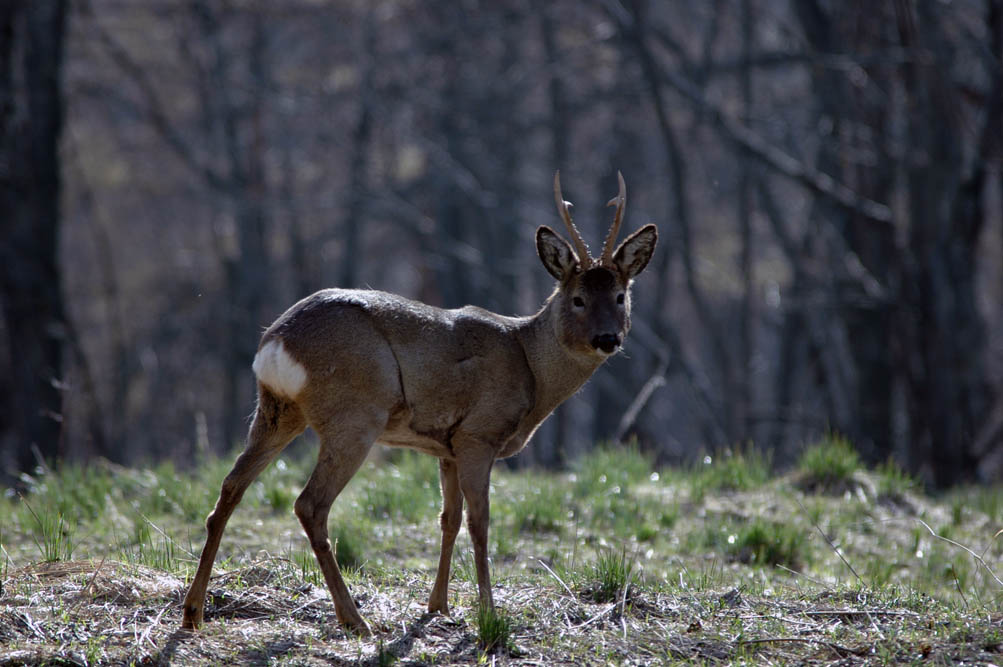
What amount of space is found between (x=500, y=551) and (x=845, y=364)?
11.3 m

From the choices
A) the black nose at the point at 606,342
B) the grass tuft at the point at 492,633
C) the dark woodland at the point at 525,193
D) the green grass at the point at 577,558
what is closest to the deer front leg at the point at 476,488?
the green grass at the point at 577,558

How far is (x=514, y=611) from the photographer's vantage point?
5430mm

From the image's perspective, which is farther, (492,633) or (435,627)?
(435,627)

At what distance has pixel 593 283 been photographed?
618 cm

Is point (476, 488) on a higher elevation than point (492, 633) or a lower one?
higher

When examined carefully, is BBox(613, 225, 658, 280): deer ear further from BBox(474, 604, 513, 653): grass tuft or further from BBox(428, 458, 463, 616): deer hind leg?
BBox(474, 604, 513, 653): grass tuft

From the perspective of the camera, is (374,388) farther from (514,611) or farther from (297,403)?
(514,611)

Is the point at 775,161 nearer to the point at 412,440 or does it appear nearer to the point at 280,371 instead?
the point at 412,440

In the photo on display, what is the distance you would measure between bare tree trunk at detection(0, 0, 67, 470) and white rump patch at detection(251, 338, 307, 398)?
7.07 metres

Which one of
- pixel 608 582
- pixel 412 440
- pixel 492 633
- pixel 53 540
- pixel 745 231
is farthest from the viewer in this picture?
pixel 745 231

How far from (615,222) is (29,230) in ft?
27.3

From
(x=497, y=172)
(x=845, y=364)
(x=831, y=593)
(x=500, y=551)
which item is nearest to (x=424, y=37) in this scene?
(x=497, y=172)

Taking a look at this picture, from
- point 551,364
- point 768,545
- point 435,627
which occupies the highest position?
point 551,364

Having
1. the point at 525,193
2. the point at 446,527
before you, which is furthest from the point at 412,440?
the point at 525,193
